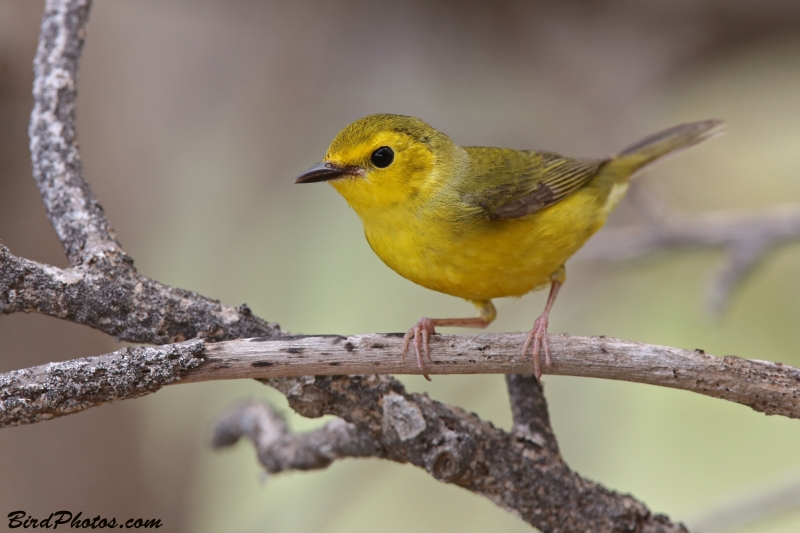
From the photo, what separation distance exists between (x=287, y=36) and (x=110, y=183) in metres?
2.13

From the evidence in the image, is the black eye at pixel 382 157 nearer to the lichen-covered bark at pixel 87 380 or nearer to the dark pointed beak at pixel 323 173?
the dark pointed beak at pixel 323 173

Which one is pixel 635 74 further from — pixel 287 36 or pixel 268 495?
pixel 268 495

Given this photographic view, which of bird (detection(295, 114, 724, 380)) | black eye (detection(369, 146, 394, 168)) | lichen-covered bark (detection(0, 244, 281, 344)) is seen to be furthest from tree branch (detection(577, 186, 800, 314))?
lichen-covered bark (detection(0, 244, 281, 344))

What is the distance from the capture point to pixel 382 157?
127 inches

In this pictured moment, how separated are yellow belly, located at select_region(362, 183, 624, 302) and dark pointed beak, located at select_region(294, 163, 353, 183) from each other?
10.1 inches

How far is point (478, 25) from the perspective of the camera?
19.8 ft

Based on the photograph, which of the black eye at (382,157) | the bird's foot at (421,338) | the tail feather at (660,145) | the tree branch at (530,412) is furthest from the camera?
the tail feather at (660,145)

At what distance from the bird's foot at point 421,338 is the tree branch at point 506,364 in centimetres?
3

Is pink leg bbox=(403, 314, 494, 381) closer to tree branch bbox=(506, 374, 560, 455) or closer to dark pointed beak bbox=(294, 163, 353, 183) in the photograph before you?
tree branch bbox=(506, 374, 560, 455)

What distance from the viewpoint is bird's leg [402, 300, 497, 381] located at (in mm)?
2289

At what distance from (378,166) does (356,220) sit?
12.0 feet

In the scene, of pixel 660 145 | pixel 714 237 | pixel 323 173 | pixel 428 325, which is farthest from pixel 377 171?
pixel 714 237

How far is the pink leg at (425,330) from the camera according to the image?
2277 millimetres

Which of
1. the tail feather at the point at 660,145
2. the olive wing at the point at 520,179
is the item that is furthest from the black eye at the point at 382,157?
the tail feather at the point at 660,145
